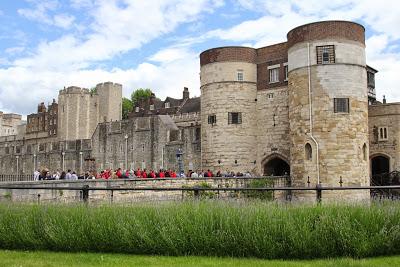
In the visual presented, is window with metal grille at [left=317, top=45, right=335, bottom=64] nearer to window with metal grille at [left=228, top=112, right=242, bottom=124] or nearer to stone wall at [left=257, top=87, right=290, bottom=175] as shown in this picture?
stone wall at [left=257, top=87, right=290, bottom=175]

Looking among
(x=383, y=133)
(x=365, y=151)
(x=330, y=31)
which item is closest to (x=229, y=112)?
(x=330, y=31)

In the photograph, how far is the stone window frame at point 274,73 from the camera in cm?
3422

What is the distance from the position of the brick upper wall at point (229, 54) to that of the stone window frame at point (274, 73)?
150 cm

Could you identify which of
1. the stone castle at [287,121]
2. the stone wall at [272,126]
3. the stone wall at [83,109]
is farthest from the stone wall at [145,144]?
the stone wall at [83,109]

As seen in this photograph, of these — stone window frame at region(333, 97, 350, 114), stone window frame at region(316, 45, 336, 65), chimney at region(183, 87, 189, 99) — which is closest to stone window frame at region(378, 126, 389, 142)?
stone window frame at region(333, 97, 350, 114)

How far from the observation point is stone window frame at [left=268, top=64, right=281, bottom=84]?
34219 millimetres

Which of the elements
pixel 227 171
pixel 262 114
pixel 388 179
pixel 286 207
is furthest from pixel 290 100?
pixel 286 207

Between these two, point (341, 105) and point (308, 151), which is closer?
point (341, 105)

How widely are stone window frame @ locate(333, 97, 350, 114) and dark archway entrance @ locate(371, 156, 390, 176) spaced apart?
346 inches

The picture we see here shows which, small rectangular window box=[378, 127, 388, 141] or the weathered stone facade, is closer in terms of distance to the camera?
small rectangular window box=[378, 127, 388, 141]

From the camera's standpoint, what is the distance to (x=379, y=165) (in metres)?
37.3

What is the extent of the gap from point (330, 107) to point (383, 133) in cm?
676

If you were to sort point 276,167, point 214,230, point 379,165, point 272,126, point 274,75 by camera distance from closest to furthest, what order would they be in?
point 214,230
point 272,126
point 274,75
point 276,167
point 379,165

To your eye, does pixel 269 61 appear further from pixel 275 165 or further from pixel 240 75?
pixel 275 165
